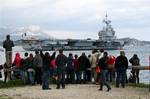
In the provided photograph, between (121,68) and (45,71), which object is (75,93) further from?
(121,68)

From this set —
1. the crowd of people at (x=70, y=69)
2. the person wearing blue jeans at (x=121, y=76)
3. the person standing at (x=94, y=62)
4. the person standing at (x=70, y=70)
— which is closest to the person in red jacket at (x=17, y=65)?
the crowd of people at (x=70, y=69)

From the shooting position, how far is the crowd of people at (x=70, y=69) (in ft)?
84.1

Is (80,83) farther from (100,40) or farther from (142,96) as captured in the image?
(100,40)

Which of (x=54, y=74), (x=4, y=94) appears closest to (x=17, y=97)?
(x=4, y=94)

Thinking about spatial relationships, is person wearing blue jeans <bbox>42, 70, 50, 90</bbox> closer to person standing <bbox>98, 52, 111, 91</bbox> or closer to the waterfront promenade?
the waterfront promenade

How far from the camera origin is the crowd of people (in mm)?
25641

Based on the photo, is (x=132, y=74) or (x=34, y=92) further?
(x=132, y=74)

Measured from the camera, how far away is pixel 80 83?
95.0 feet

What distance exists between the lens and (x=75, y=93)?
77.3ft

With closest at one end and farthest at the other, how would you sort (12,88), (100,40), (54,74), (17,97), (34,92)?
(17,97) → (34,92) → (12,88) → (54,74) → (100,40)

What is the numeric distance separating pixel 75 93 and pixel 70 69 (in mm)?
5305

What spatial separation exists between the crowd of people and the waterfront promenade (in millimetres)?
614

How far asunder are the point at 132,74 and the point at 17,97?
928cm

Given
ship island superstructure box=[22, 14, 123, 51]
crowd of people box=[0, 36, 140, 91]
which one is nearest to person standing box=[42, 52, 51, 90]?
crowd of people box=[0, 36, 140, 91]
